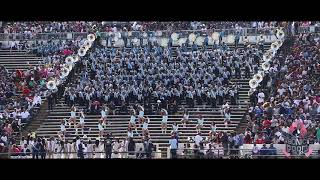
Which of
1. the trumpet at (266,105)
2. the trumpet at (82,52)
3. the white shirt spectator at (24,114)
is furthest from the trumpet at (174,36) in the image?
the white shirt spectator at (24,114)

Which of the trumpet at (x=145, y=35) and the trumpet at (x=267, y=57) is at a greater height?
the trumpet at (x=145, y=35)

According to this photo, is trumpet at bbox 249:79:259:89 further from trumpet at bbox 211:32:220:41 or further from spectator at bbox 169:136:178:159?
spectator at bbox 169:136:178:159

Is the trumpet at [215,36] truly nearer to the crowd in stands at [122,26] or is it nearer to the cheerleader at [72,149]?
the crowd in stands at [122,26]

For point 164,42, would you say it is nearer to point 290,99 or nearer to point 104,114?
point 104,114

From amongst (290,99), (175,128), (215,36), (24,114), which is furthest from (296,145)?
(24,114)

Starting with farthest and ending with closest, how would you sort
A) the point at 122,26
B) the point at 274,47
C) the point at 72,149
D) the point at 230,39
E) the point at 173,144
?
1. the point at 122,26
2. the point at 230,39
3. the point at 274,47
4. the point at 72,149
5. the point at 173,144

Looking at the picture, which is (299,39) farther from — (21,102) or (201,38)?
(21,102)

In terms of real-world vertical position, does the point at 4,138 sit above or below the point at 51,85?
below

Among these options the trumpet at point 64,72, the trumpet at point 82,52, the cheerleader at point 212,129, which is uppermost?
the trumpet at point 82,52

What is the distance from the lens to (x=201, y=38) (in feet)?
81.9

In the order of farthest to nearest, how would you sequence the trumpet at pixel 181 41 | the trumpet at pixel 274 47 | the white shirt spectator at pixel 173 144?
the trumpet at pixel 181 41 → the trumpet at pixel 274 47 → the white shirt spectator at pixel 173 144

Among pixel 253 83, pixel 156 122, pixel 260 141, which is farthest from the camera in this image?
pixel 253 83
